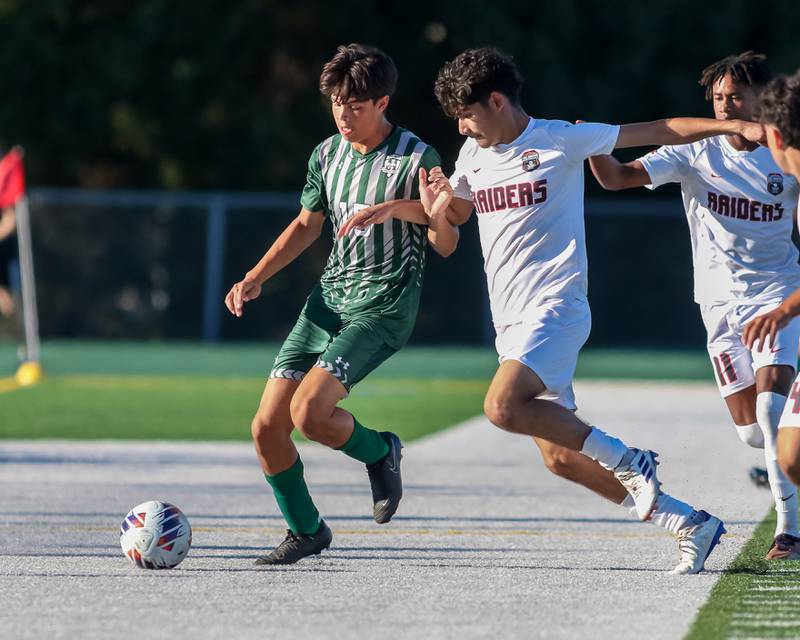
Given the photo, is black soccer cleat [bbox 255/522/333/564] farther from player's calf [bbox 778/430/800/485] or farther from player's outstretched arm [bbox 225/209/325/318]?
player's calf [bbox 778/430/800/485]

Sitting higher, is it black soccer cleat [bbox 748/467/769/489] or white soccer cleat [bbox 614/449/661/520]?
white soccer cleat [bbox 614/449/661/520]

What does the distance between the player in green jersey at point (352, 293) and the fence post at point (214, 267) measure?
61.1 ft

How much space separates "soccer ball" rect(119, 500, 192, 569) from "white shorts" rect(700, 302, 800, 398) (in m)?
2.65

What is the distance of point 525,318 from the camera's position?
6.95 m

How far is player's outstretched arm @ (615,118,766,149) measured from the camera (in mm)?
6898

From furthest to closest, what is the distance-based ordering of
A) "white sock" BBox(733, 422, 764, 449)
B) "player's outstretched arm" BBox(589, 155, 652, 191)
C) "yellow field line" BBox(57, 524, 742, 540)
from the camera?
"yellow field line" BBox(57, 524, 742, 540), "white sock" BBox(733, 422, 764, 449), "player's outstretched arm" BBox(589, 155, 652, 191)

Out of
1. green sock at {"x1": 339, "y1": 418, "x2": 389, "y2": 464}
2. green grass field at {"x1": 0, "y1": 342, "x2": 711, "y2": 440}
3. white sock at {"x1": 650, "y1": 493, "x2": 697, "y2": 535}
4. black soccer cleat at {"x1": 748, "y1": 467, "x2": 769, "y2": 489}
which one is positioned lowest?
green grass field at {"x1": 0, "y1": 342, "x2": 711, "y2": 440}

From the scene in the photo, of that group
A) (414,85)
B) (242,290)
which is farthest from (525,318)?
(414,85)

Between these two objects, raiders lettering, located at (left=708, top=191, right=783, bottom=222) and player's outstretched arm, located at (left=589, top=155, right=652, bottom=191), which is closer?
player's outstretched arm, located at (left=589, top=155, right=652, bottom=191)

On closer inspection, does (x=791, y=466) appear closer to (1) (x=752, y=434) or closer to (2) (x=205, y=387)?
(1) (x=752, y=434)

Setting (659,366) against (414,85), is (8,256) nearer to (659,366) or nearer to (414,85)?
(414,85)

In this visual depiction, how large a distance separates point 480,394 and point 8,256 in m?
9.47

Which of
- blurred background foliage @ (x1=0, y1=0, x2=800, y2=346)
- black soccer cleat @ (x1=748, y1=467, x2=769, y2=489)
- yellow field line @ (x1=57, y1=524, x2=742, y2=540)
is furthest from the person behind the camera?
blurred background foliage @ (x1=0, y1=0, x2=800, y2=346)

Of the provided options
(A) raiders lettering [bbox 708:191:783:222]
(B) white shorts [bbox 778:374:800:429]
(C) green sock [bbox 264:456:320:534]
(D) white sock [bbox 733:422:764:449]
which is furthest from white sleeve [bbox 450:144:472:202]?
(D) white sock [bbox 733:422:764:449]
